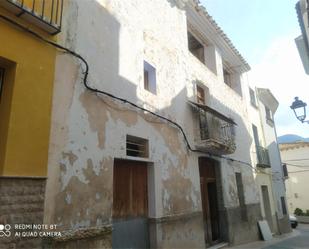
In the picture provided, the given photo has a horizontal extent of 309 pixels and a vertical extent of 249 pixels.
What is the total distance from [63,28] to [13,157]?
2.37 meters

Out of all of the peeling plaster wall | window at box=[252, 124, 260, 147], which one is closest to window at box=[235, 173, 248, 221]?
the peeling plaster wall

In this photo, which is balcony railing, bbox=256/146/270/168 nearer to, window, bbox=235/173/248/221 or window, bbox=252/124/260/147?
window, bbox=252/124/260/147

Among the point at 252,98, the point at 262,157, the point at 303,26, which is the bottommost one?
the point at 262,157

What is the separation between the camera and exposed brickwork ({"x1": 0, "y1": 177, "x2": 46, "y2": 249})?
132 inches

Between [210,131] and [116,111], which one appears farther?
[210,131]

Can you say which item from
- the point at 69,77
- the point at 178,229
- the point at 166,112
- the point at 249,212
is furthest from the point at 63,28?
the point at 249,212

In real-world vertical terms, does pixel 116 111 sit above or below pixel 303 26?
below

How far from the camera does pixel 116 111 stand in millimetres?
5367

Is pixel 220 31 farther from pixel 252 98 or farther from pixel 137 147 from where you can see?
pixel 137 147

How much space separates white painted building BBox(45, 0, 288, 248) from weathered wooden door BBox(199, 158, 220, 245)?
0.03 metres

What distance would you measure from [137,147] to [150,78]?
1956 mm

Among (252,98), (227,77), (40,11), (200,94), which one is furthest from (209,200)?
(252,98)

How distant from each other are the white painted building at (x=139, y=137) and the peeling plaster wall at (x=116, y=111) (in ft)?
0.07

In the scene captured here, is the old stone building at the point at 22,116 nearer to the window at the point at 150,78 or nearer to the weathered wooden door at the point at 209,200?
the window at the point at 150,78
